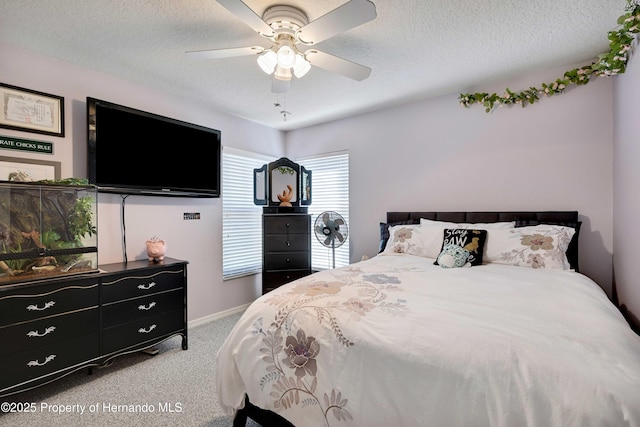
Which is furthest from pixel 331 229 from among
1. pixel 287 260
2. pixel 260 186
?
pixel 260 186

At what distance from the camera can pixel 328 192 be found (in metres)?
4.16

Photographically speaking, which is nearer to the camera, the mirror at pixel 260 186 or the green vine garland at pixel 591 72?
the green vine garland at pixel 591 72

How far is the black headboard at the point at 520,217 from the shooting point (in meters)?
2.40

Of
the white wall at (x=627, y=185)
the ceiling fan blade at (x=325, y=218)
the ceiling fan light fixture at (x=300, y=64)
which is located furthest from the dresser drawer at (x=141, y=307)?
the white wall at (x=627, y=185)

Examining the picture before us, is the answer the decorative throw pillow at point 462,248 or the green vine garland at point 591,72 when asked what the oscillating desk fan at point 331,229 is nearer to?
the decorative throw pillow at point 462,248

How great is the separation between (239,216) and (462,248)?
271 cm

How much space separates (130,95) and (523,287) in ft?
11.5

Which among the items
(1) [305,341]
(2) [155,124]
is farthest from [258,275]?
(1) [305,341]

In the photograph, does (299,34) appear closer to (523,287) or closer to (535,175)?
(523,287)

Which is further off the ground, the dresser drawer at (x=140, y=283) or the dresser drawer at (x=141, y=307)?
the dresser drawer at (x=140, y=283)

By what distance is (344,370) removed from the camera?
122 centimetres

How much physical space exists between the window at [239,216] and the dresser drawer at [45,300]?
1627 mm

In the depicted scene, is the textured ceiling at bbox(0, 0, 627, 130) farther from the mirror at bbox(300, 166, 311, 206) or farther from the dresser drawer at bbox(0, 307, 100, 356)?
the dresser drawer at bbox(0, 307, 100, 356)

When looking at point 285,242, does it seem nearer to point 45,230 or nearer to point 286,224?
point 286,224
